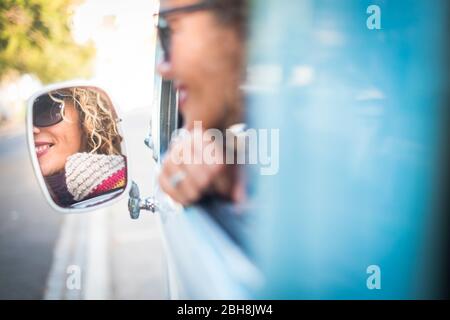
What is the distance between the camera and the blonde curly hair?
161 cm

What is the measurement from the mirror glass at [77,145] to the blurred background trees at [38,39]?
189 millimetres

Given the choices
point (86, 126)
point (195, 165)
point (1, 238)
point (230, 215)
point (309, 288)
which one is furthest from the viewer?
point (1, 238)

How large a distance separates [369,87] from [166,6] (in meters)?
0.74

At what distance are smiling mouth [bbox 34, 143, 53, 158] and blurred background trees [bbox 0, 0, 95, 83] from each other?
0.30 metres

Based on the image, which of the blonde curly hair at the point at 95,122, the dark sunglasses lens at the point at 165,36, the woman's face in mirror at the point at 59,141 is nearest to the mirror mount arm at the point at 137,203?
the blonde curly hair at the point at 95,122

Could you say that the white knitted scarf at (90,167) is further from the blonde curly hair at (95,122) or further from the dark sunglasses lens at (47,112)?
the dark sunglasses lens at (47,112)

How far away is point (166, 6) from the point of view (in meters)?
1.43

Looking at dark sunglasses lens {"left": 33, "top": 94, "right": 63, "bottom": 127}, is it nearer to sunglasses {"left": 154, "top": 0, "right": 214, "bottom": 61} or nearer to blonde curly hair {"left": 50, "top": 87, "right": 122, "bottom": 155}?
blonde curly hair {"left": 50, "top": 87, "right": 122, "bottom": 155}

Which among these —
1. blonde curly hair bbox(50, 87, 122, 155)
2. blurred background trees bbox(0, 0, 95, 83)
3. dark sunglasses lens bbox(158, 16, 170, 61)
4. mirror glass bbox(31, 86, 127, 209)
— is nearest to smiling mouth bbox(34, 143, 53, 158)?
mirror glass bbox(31, 86, 127, 209)

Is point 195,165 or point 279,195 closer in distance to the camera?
point 279,195

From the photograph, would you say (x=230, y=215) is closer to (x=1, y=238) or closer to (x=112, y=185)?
(x=112, y=185)

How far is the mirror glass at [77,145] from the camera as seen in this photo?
5.28ft

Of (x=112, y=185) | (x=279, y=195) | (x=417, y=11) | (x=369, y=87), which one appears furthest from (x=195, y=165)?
(x=417, y=11)

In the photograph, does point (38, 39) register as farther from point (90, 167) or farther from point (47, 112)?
point (90, 167)
